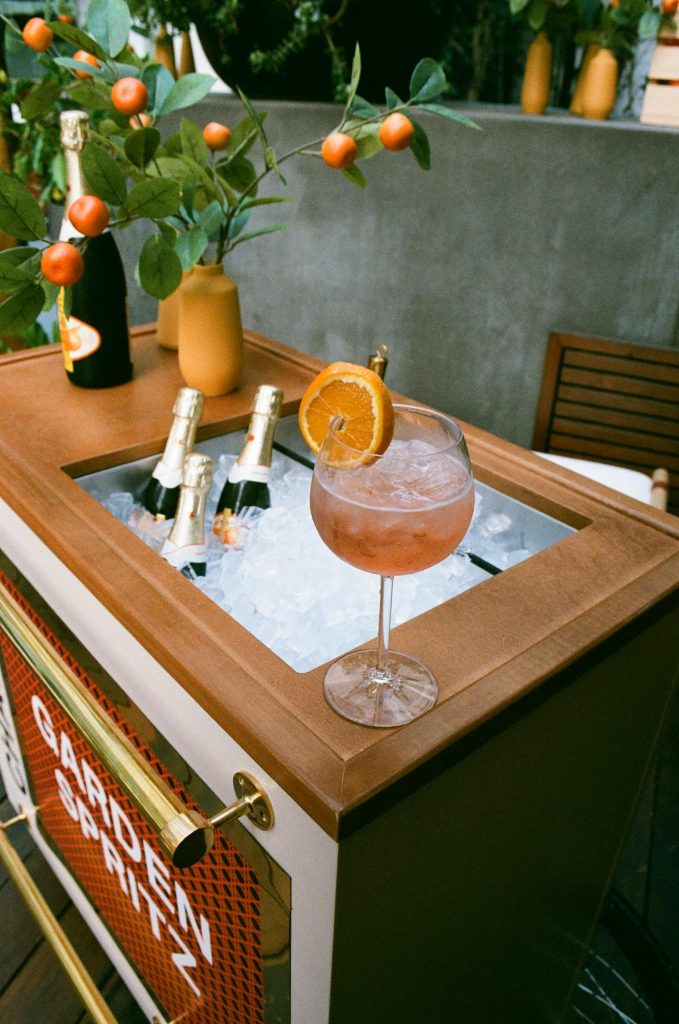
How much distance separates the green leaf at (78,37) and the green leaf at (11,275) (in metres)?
0.31

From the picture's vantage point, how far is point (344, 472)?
609 mm

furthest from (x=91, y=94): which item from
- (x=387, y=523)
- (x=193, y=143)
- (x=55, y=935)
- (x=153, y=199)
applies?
(x=55, y=935)

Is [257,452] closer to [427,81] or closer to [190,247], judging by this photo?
Result: [190,247]

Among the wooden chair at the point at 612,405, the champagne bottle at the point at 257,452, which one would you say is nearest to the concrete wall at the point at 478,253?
the wooden chair at the point at 612,405

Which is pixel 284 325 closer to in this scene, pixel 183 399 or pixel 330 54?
pixel 330 54

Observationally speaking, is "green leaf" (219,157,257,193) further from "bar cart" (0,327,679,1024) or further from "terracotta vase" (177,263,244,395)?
"bar cart" (0,327,679,1024)

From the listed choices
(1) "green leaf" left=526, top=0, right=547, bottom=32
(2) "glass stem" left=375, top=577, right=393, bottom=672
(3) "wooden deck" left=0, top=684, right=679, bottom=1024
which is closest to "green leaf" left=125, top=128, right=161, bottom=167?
(2) "glass stem" left=375, top=577, right=393, bottom=672

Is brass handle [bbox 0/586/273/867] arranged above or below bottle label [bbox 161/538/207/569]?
below

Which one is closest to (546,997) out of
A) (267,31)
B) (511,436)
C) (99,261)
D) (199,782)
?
(199,782)

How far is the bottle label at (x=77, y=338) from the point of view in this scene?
118cm

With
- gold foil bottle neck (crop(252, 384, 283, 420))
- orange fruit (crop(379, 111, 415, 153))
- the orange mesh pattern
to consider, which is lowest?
the orange mesh pattern

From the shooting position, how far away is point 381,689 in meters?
0.65

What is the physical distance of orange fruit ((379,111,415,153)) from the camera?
954 millimetres

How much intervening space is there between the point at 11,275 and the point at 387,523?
0.53 metres
